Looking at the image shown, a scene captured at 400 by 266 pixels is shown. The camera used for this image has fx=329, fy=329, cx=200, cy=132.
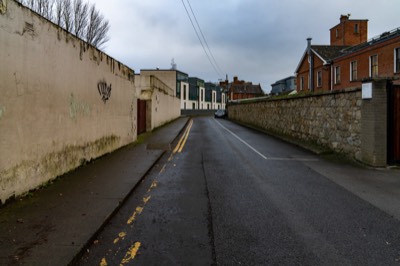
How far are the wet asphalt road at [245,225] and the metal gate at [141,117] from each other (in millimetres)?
11768

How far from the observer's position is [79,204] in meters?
5.55

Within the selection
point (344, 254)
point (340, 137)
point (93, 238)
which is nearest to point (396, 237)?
point (344, 254)

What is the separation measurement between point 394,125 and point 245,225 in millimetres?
7665

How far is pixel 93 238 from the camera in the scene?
4.20m

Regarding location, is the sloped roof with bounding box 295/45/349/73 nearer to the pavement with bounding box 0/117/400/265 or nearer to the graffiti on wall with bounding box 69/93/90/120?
the pavement with bounding box 0/117/400/265

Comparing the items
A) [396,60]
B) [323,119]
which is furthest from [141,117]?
[396,60]

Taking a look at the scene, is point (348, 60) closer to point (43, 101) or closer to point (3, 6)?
point (43, 101)

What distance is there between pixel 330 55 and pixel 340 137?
25212mm

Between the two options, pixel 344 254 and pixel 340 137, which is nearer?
pixel 344 254

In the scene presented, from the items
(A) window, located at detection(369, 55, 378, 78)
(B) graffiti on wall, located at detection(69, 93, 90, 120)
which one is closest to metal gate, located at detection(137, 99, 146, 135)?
(B) graffiti on wall, located at detection(69, 93, 90, 120)

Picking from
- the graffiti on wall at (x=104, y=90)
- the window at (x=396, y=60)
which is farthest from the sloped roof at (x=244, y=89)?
the graffiti on wall at (x=104, y=90)

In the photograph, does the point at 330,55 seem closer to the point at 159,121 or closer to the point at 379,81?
the point at 159,121

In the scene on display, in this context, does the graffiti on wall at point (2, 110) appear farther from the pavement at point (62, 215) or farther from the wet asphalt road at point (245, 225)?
the wet asphalt road at point (245, 225)

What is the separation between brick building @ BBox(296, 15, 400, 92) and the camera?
2377cm
